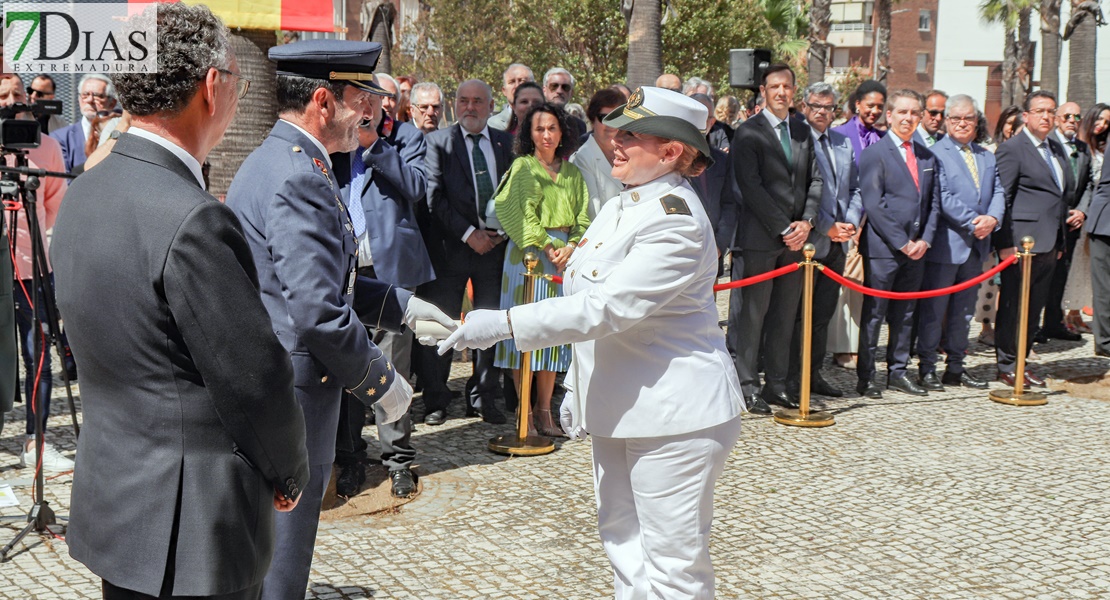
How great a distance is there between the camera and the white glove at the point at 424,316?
3.80 m

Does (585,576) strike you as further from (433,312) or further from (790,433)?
(790,433)

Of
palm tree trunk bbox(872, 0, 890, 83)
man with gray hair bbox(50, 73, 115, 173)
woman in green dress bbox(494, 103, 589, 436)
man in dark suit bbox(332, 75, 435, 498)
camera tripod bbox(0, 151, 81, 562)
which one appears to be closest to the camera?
camera tripod bbox(0, 151, 81, 562)

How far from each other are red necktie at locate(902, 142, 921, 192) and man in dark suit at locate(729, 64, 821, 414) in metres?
1.02

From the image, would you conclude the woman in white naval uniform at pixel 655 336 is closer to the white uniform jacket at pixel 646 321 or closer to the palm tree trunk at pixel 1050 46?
the white uniform jacket at pixel 646 321

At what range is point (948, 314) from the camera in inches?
383

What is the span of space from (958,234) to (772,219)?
188 cm

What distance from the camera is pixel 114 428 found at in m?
2.58

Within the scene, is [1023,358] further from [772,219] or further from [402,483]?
[402,483]

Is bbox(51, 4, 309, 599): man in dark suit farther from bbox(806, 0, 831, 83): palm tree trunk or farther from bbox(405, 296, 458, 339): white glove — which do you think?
bbox(806, 0, 831, 83): palm tree trunk

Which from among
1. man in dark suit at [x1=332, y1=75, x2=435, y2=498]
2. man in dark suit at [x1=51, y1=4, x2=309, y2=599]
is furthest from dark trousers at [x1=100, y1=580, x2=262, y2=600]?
man in dark suit at [x1=332, y1=75, x2=435, y2=498]

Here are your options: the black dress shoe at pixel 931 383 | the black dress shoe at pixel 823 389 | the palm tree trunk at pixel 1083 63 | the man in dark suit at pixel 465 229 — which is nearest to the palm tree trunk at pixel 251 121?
the man in dark suit at pixel 465 229

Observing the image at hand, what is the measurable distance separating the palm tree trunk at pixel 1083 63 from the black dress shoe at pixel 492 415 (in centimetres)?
1825

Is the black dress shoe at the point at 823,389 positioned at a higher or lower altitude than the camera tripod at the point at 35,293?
lower

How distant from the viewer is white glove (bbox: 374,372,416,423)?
3566 millimetres
